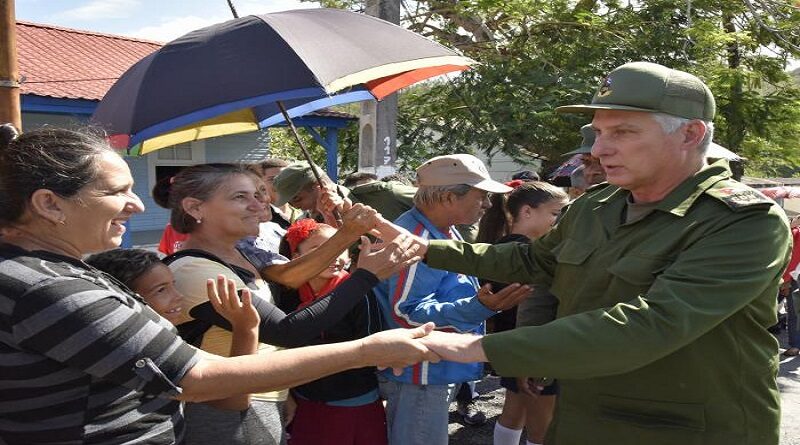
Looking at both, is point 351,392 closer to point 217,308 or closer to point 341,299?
point 341,299

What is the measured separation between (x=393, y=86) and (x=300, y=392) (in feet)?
6.31

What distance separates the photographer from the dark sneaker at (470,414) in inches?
197

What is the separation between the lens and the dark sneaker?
5009mm

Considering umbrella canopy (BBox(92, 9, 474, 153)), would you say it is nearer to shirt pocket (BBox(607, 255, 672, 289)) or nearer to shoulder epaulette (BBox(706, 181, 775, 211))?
shirt pocket (BBox(607, 255, 672, 289))

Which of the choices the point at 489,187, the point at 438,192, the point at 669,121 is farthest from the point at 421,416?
the point at 669,121

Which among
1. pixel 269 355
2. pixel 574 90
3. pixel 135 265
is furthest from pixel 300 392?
pixel 574 90

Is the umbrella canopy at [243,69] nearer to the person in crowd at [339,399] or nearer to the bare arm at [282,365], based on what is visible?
the person in crowd at [339,399]

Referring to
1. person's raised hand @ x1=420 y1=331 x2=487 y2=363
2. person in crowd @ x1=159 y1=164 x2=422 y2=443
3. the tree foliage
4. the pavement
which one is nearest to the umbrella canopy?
person in crowd @ x1=159 y1=164 x2=422 y2=443

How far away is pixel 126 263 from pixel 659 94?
1.83 meters

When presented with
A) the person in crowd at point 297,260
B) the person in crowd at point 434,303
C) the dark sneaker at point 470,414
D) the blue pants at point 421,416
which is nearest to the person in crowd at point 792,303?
the dark sneaker at point 470,414

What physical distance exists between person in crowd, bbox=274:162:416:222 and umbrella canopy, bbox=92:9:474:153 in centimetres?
173

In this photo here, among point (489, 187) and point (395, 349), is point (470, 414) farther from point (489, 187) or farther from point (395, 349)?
point (395, 349)

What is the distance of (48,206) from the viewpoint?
1613 mm

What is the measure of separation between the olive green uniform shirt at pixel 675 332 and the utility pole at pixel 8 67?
6.67ft
